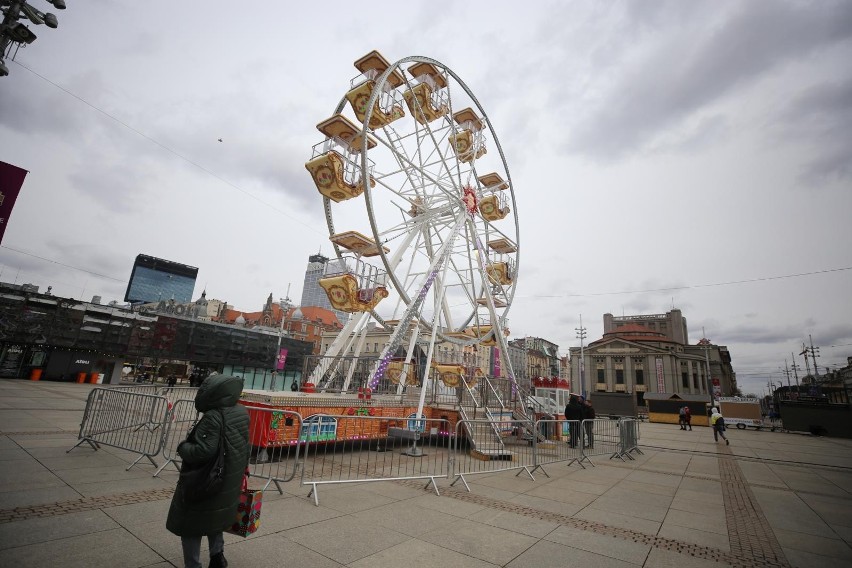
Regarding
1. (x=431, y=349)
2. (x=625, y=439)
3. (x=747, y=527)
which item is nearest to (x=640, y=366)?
(x=625, y=439)

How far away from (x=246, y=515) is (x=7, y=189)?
749 cm

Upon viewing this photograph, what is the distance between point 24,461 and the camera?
6242 mm

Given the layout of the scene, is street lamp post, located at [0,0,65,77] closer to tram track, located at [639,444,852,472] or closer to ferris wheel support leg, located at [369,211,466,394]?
ferris wheel support leg, located at [369,211,466,394]

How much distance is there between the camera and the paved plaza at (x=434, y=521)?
12.5 ft

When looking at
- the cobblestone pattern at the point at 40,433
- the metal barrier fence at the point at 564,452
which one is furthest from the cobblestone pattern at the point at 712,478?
the cobblestone pattern at the point at 40,433

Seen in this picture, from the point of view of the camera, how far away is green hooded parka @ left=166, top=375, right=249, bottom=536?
2.97m

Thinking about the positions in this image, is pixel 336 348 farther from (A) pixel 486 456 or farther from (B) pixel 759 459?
(B) pixel 759 459

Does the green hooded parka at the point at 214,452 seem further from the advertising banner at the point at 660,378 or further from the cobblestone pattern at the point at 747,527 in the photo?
the advertising banner at the point at 660,378

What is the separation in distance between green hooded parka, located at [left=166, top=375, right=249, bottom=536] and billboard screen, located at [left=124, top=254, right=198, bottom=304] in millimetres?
82923

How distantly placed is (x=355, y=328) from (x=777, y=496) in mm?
12149

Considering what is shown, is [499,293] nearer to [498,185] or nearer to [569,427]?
[498,185]

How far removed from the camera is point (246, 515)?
11.0ft

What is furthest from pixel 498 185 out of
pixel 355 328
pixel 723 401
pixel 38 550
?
pixel 723 401

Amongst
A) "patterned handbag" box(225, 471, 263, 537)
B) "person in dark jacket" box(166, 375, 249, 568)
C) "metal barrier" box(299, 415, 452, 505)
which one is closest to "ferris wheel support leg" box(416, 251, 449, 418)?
"metal barrier" box(299, 415, 452, 505)
